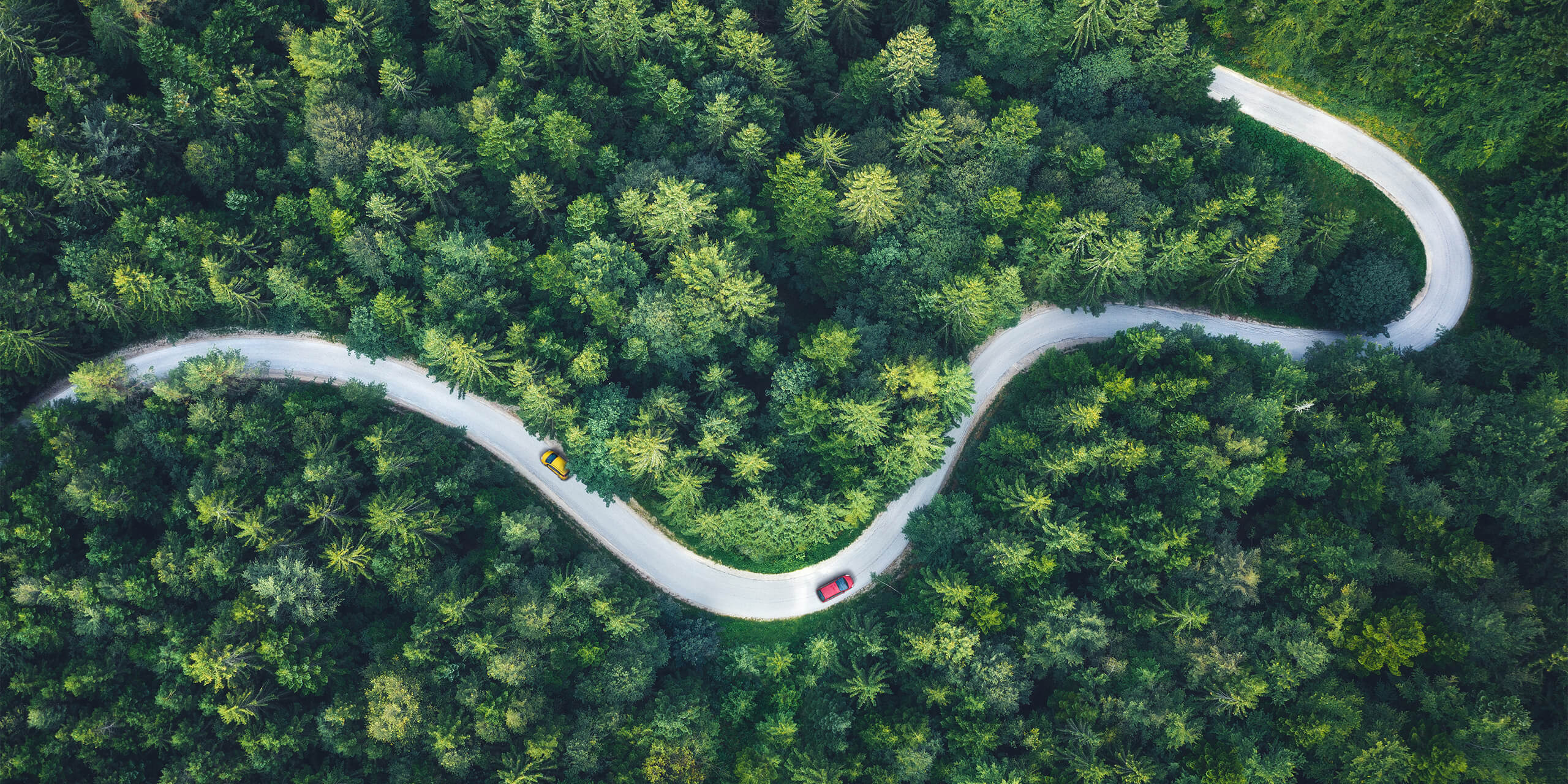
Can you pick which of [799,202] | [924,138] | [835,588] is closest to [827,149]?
[799,202]

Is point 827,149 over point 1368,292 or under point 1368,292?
over

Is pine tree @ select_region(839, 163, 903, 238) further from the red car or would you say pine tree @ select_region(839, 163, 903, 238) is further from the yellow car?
the yellow car

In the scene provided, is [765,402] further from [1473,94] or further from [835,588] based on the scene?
[1473,94]

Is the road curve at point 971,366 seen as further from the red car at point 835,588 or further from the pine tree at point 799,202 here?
the pine tree at point 799,202

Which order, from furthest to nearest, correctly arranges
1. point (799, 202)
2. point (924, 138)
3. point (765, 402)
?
point (765, 402) < point (799, 202) < point (924, 138)

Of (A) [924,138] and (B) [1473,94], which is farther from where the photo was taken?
(A) [924,138]

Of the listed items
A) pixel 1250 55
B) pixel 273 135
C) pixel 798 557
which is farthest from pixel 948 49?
pixel 273 135

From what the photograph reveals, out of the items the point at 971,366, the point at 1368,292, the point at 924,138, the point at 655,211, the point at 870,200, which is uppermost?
the point at 924,138
